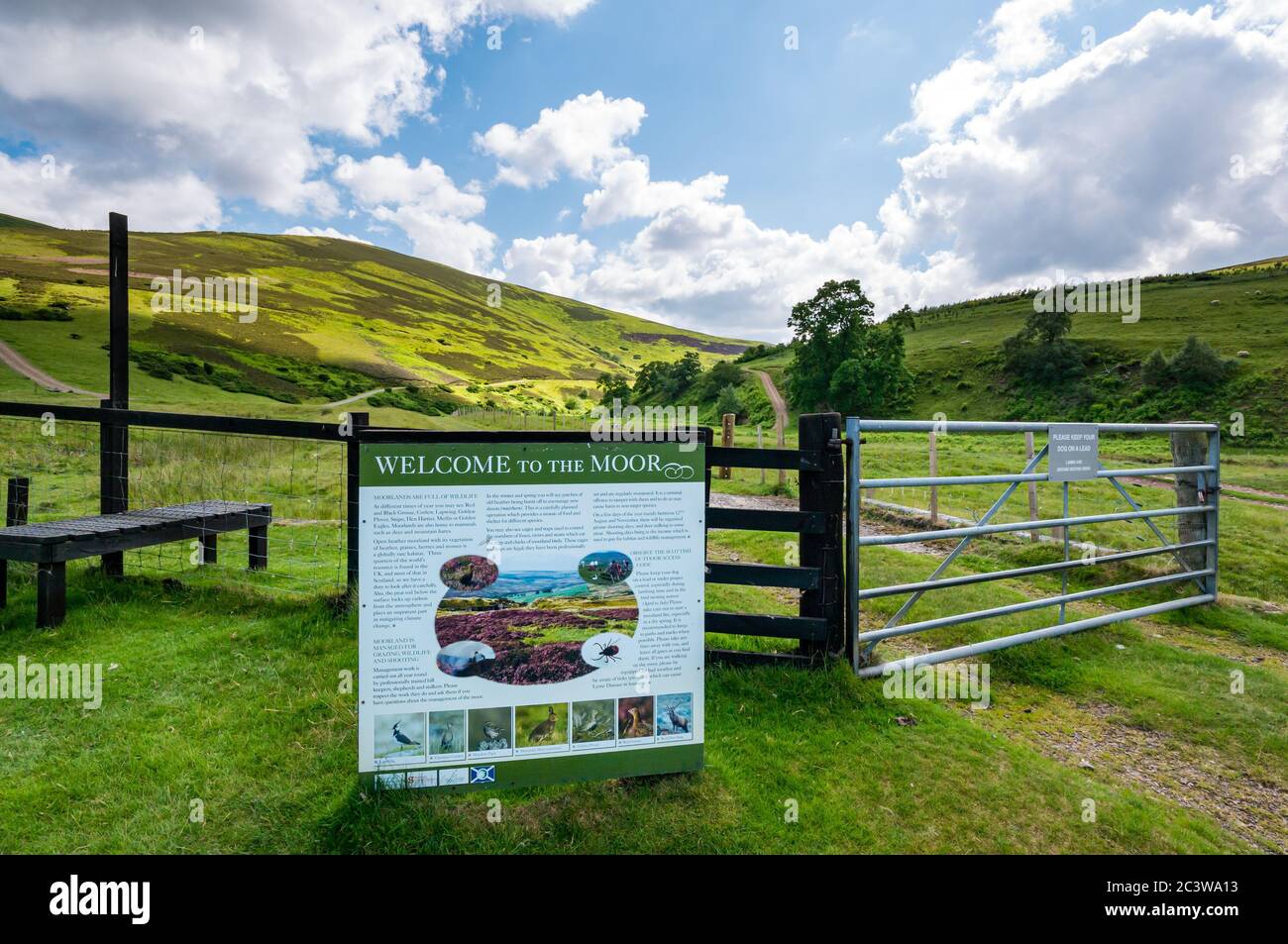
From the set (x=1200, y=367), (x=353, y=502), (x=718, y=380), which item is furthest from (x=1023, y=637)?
(x=718, y=380)

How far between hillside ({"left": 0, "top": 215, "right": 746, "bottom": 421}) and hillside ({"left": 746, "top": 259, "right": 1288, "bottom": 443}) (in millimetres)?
45772

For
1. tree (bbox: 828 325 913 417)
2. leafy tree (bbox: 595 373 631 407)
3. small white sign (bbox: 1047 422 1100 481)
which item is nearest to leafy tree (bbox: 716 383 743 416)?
tree (bbox: 828 325 913 417)

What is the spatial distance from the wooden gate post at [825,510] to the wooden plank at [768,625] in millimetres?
104

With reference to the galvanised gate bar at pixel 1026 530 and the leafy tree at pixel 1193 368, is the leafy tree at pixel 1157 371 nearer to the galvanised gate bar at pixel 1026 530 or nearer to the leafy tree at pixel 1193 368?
the leafy tree at pixel 1193 368

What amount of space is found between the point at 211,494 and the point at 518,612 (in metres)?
15.0

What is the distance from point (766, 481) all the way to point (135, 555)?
14736mm

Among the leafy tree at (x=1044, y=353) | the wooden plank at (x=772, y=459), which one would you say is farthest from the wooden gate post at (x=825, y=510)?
the leafy tree at (x=1044, y=353)

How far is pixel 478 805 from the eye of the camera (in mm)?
3137

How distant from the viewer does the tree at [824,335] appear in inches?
2117

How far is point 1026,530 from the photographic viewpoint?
259 inches

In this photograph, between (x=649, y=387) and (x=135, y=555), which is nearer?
(x=135, y=555)

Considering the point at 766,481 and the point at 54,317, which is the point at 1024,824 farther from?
the point at 54,317

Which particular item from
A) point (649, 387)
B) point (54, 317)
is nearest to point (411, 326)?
point (649, 387)
